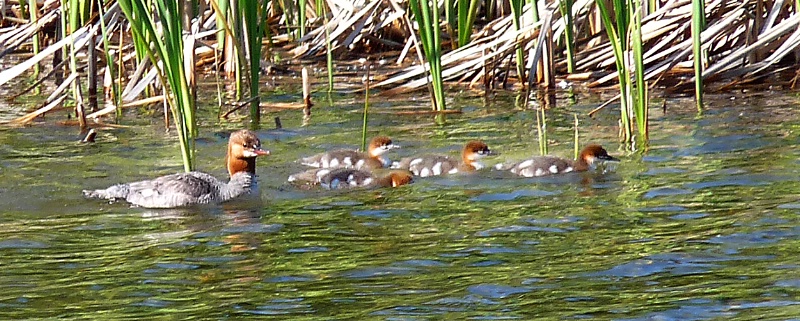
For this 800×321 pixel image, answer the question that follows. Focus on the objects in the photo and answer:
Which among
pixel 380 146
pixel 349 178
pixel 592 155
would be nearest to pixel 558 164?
pixel 592 155

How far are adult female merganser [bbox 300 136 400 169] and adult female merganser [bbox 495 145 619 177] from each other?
85 centimetres

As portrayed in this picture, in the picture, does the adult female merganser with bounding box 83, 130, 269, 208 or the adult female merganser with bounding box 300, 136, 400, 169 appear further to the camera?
the adult female merganser with bounding box 300, 136, 400, 169

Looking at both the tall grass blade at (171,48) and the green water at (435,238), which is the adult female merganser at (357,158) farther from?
the tall grass blade at (171,48)

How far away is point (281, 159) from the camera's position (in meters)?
7.74

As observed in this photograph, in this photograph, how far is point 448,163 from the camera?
6949 mm

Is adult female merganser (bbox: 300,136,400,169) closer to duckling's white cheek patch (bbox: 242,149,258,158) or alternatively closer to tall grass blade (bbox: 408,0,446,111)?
tall grass blade (bbox: 408,0,446,111)

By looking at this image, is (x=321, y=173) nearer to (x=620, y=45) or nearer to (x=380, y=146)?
(x=380, y=146)

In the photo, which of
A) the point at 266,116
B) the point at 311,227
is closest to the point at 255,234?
the point at 311,227

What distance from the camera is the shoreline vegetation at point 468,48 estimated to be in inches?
305

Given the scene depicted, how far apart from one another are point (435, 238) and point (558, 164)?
168cm

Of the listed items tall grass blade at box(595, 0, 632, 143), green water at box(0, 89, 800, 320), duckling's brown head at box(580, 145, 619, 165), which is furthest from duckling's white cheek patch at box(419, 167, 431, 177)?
tall grass blade at box(595, 0, 632, 143)

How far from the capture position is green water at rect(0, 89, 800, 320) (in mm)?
4223

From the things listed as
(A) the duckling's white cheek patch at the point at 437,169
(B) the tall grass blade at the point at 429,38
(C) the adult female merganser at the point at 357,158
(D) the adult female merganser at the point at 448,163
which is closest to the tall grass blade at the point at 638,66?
(D) the adult female merganser at the point at 448,163

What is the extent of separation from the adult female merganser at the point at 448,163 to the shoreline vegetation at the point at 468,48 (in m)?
0.65
